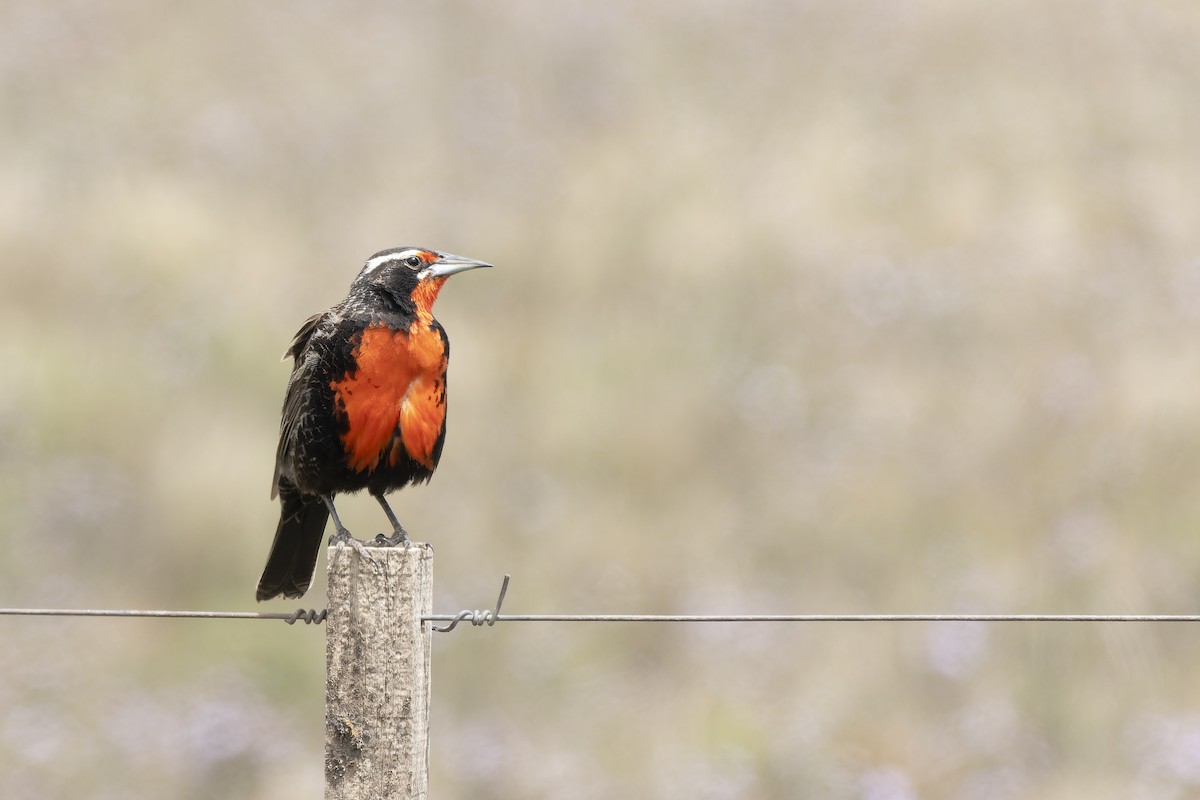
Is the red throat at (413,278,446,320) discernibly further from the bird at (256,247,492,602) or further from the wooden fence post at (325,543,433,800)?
the wooden fence post at (325,543,433,800)

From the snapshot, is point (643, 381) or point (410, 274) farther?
point (643, 381)

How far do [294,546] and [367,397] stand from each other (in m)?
0.60

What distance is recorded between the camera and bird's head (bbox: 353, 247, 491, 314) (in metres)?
4.34

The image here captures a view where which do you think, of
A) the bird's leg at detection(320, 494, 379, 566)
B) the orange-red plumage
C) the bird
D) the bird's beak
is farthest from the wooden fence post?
the bird's beak

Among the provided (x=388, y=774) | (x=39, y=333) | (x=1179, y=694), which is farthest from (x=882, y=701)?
(x=39, y=333)

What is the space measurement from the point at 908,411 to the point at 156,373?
467 centimetres

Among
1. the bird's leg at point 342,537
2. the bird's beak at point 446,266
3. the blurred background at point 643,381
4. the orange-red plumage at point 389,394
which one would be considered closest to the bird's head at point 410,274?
the bird's beak at point 446,266

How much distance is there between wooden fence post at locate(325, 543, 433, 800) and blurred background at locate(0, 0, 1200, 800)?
3.82m

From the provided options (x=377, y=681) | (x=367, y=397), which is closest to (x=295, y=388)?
(x=367, y=397)

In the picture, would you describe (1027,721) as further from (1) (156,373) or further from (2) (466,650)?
(1) (156,373)

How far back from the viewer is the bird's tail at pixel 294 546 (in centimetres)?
434

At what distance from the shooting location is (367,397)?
13.5 feet

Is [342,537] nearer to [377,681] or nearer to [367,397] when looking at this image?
[367,397]

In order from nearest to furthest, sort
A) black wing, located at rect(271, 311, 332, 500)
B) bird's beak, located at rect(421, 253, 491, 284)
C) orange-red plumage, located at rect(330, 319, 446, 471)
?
orange-red plumage, located at rect(330, 319, 446, 471), black wing, located at rect(271, 311, 332, 500), bird's beak, located at rect(421, 253, 491, 284)
